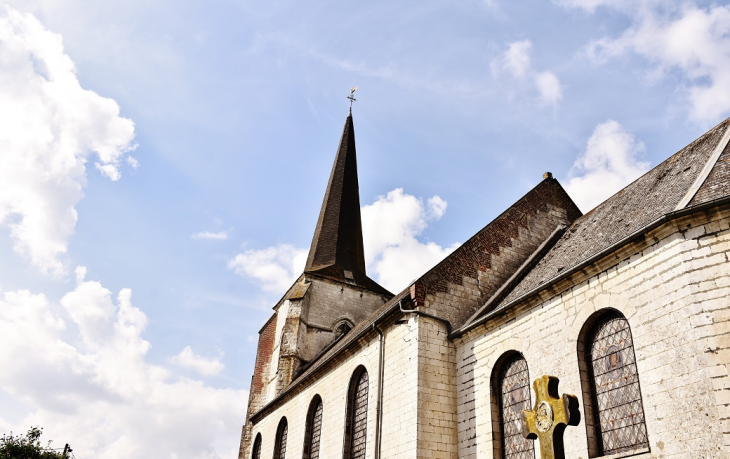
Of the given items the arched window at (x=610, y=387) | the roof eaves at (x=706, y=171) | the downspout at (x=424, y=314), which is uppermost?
the roof eaves at (x=706, y=171)

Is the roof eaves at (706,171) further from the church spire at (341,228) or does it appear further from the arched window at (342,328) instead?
the church spire at (341,228)

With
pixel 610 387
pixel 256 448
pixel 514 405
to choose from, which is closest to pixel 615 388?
pixel 610 387

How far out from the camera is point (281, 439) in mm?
17406

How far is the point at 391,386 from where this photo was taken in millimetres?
11492

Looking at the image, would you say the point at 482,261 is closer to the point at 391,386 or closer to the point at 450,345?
the point at 450,345

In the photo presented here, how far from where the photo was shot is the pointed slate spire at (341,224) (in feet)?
79.7

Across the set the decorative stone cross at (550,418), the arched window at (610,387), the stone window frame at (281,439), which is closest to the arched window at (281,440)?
the stone window frame at (281,439)

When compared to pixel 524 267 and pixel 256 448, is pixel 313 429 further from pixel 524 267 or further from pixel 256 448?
pixel 524 267

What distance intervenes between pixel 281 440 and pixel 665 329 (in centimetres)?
1305

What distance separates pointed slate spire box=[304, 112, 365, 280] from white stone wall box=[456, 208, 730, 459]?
14.7 meters

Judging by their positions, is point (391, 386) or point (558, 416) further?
point (391, 386)

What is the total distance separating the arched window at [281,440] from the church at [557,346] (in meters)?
0.04

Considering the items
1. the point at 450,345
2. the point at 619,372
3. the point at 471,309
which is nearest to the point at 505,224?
the point at 471,309

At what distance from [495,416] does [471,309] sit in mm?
2964
